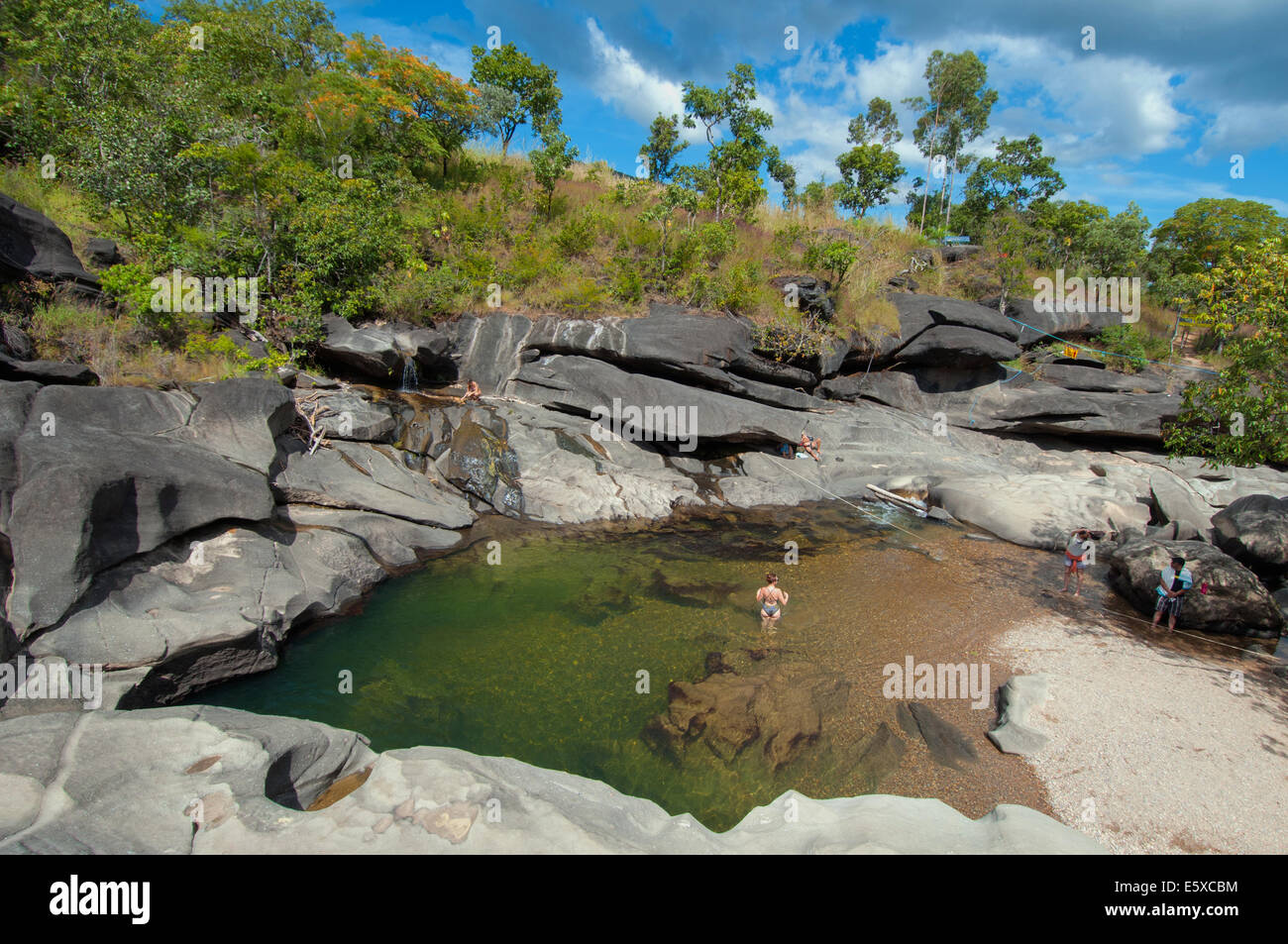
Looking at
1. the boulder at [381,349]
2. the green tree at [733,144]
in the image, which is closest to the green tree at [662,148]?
the green tree at [733,144]

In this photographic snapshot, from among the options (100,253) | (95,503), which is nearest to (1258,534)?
(95,503)

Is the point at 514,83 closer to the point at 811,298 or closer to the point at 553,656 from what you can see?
the point at 811,298

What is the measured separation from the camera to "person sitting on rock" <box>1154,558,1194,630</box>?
33.9 ft

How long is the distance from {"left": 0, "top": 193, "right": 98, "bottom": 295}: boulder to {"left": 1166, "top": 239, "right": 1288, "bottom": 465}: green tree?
24.0 meters

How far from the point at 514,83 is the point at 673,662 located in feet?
89.9

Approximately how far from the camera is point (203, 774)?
457 centimetres

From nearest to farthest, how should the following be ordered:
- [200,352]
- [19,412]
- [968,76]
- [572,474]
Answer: [19,412] → [200,352] → [572,474] → [968,76]

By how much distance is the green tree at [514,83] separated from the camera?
25109mm

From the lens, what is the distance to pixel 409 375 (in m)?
17.7

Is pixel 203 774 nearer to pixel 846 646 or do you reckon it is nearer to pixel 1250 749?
pixel 846 646

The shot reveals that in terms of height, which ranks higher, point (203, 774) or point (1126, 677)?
point (203, 774)

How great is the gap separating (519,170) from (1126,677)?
91.4 ft

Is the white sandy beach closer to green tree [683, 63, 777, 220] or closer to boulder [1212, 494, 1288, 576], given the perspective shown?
boulder [1212, 494, 1288, 576]
